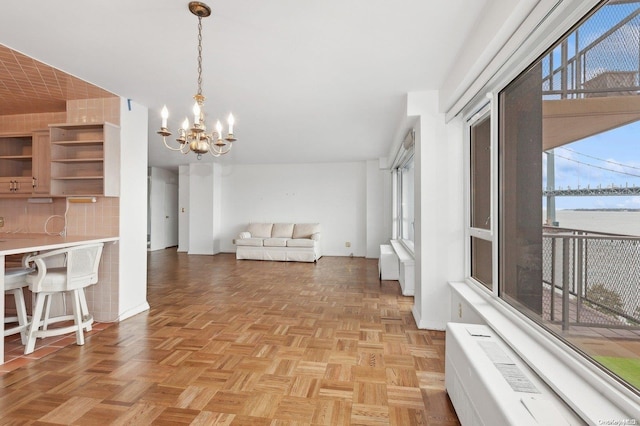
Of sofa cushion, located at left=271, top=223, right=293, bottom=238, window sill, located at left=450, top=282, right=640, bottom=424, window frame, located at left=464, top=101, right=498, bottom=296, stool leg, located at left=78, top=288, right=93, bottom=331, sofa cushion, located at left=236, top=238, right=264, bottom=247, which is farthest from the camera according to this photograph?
sofa cushion, located at left=271, top=223, right=293, bottom=238

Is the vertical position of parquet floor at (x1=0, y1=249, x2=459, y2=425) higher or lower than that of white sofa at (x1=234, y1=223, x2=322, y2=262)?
lower

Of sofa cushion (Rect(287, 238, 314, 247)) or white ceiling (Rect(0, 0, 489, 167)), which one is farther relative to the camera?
sofa cushion (Rect(287, 238, 314, 247))

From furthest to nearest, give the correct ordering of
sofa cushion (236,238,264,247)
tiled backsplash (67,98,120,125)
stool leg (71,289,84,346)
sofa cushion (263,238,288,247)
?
sofa cushion (236,238,264,247), sofa cushion (263,238,288,247), tiled backsplash (67,98,120,125), stool leg (71,289,84,346)

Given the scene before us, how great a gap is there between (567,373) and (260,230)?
23.0 feet

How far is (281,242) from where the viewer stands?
711cm

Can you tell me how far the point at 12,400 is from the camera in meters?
1.82

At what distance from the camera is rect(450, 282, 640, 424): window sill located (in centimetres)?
99

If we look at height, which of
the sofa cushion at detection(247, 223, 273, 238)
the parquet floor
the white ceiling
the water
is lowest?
the parquet floor

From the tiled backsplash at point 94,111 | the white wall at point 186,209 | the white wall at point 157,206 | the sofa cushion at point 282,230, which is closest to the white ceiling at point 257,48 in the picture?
the tiled backsplash at point 94,111

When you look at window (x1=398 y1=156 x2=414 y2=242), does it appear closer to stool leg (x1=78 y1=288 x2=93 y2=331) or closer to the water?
the water

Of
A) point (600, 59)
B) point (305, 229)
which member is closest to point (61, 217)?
point (600, 59)

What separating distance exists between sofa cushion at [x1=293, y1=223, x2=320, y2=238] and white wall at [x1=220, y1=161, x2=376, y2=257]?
0.35 metres

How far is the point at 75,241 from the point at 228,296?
1.88 metres

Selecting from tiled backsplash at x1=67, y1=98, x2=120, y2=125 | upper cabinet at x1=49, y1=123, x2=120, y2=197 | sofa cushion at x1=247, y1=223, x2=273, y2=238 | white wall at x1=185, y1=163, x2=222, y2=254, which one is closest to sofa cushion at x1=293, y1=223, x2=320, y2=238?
sofa cushion at x1=247, y1=223, x2=273, y2=238
